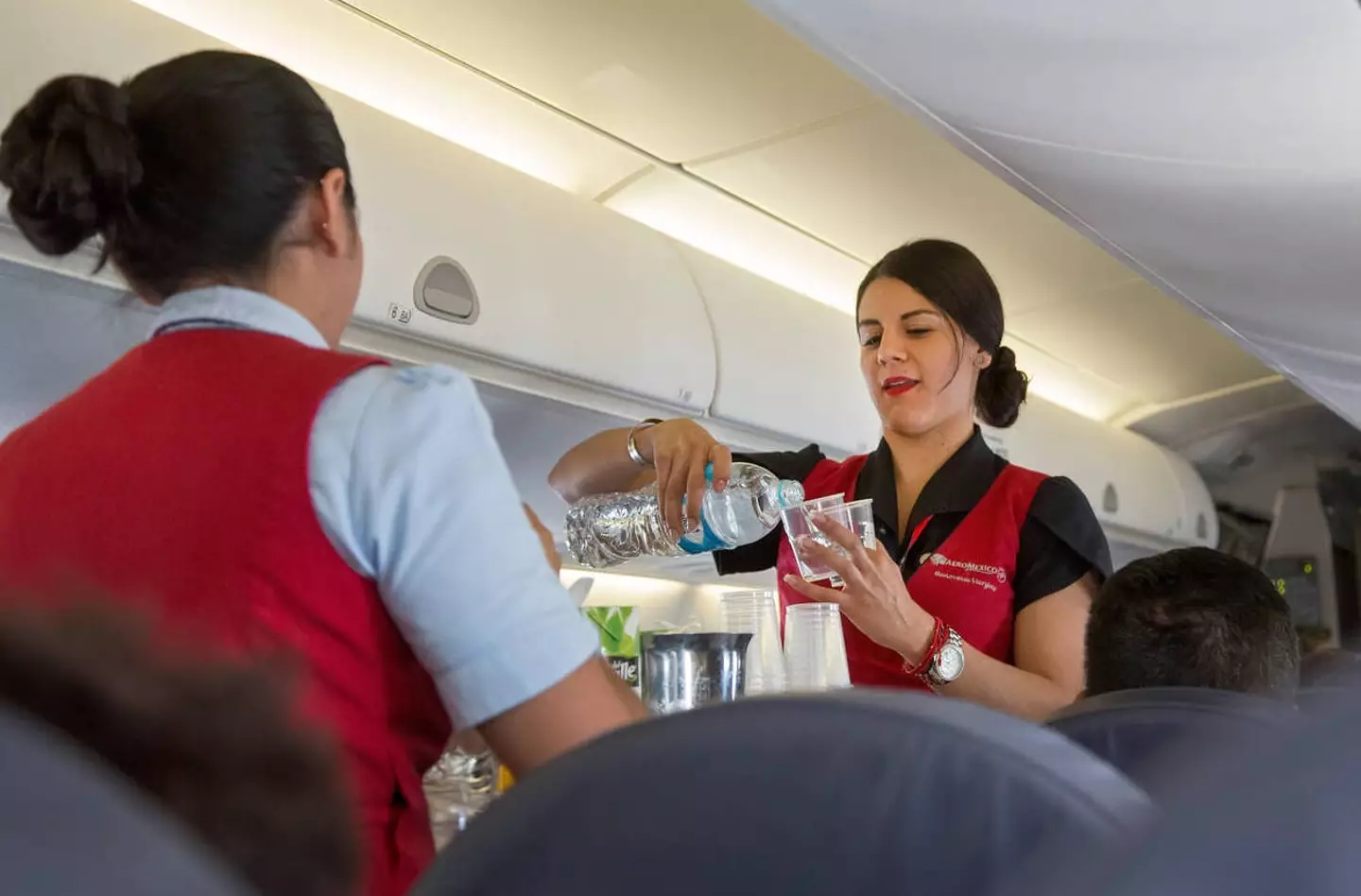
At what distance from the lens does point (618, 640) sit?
2.37 meters

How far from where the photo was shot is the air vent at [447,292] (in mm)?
2047

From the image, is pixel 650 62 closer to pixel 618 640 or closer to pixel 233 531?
pixel 618 640

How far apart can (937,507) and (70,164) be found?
1430 mm

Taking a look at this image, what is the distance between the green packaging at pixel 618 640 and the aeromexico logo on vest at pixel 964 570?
67 centimetres

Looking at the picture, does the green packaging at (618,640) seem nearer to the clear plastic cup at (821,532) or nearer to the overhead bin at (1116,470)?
the clear plastic cup at (821,532)

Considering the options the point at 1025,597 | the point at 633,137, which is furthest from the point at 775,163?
the point at 1025,597

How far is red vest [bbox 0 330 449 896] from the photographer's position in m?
0.78

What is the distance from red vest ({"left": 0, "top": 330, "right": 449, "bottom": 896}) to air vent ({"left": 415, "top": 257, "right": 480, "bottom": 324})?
3.91ft

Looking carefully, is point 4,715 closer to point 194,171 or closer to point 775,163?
point 194,171

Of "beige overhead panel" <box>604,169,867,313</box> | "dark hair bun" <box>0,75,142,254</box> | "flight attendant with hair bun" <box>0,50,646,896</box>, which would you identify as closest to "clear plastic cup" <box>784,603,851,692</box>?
"flight attendant with hair bun" <box>0,50,646,896</box>

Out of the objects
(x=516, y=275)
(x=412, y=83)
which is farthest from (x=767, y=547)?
(x=412, y=83)

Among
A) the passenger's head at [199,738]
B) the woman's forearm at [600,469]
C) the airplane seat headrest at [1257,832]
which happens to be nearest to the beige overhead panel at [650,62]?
the woman's forearm at [600,469]

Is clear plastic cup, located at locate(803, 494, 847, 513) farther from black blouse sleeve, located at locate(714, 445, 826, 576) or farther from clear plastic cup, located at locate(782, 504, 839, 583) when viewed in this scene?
black blouse sleeve, located at locate(714, 445, 826, 576)

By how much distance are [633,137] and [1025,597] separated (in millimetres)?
1452
